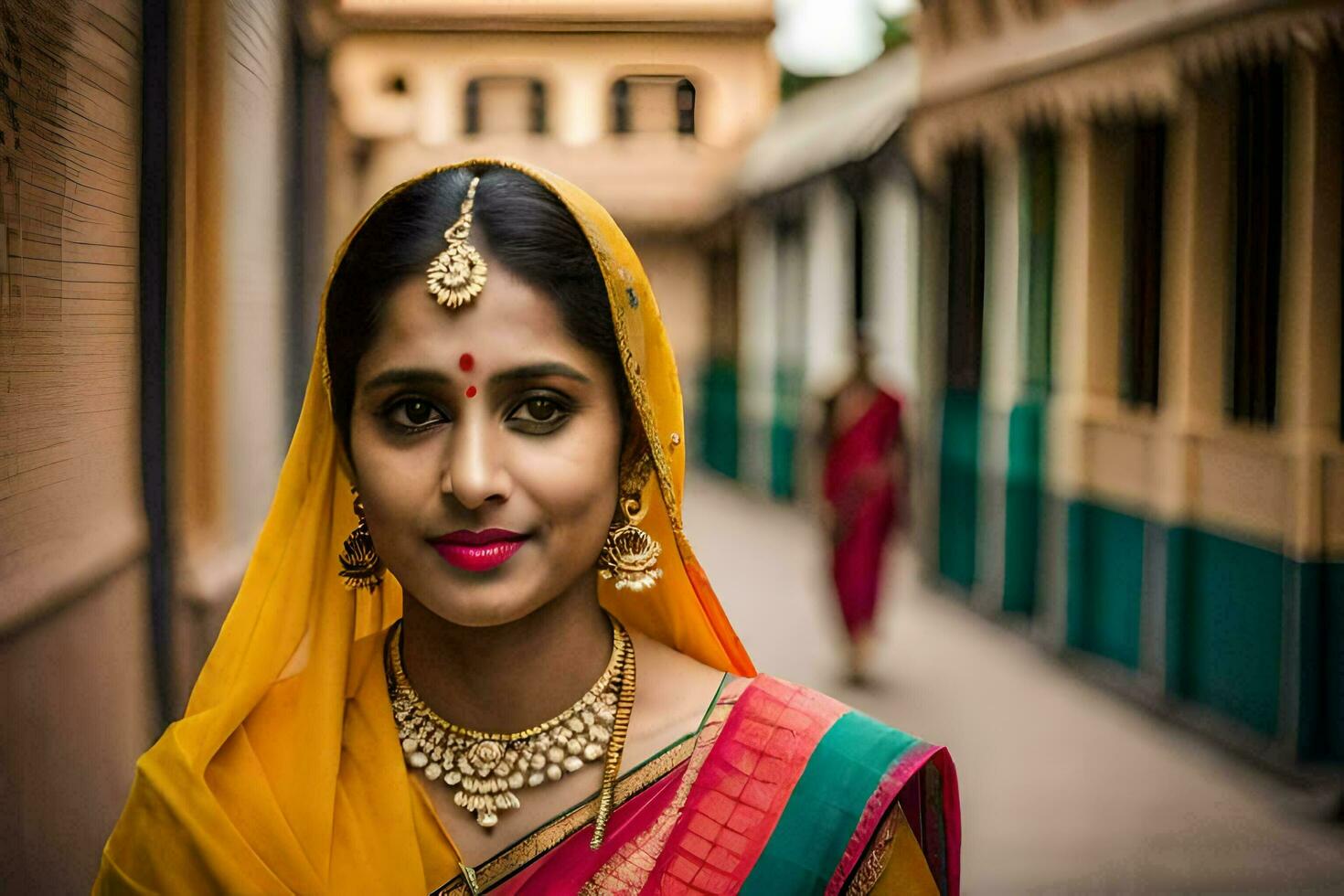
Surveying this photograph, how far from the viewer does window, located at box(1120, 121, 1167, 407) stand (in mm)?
5656

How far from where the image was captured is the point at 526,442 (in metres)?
1.21

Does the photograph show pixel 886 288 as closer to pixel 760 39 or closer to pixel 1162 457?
pixel 1162 457

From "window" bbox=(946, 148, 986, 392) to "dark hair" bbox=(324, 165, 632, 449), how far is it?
6743 mm

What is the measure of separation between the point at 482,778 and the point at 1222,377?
14.7ft

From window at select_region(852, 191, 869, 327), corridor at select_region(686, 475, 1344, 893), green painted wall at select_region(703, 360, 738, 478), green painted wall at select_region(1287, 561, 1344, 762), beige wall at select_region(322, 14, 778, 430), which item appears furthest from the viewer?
green painted wall at select_region(703, 360, 738, 478)

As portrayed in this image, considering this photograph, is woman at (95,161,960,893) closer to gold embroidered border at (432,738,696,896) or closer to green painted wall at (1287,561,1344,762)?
gold embroidered border at (432,738,696,896)

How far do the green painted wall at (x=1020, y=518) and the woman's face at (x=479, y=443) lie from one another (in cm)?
610

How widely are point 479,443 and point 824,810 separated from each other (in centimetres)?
44

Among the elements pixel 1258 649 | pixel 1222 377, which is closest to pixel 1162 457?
pixel 1222 377

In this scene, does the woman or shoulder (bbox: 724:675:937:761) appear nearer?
the woman

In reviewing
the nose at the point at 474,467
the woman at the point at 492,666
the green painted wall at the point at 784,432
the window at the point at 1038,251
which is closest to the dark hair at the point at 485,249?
the woman at the point at 492,666

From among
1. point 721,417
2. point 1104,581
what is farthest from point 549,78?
point 721,417

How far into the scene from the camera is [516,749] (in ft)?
4.31

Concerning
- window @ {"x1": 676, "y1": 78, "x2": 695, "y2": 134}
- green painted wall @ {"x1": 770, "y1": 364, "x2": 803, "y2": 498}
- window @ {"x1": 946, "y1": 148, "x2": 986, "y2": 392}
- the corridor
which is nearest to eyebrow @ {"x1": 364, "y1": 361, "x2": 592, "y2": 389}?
window @ {"x1": 676, "y1": 78, "x2": 695, "y2": 134}
